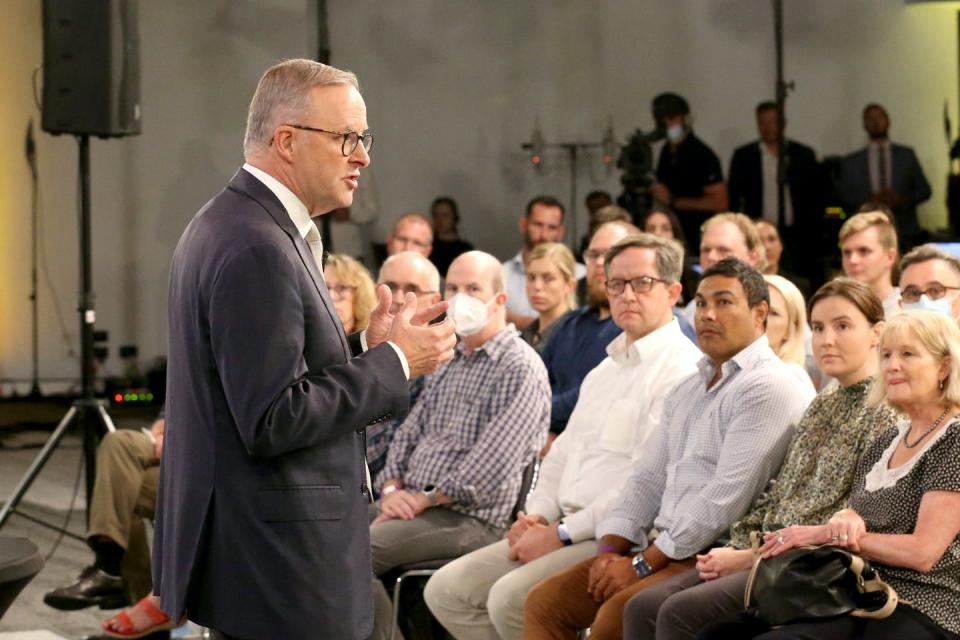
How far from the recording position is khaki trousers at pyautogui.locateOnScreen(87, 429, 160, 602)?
14.6ft

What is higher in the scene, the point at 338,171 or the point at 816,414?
the point at 338,171

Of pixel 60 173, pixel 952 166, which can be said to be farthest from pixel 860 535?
pixel 60 173

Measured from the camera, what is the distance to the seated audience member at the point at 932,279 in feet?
12.2

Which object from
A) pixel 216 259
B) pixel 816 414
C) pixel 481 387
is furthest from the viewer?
pixel 481 387

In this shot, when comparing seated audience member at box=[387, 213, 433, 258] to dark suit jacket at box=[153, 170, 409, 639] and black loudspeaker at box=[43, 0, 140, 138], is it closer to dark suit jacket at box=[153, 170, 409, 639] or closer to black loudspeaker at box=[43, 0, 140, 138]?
black loudspeaker at box=[43, 0, 140, 138]

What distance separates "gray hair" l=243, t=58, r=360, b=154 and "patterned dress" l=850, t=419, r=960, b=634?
1375mm

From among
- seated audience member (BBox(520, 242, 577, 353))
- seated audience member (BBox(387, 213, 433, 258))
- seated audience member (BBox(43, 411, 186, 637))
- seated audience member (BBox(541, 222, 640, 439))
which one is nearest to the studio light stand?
seated audience member (BBox(387, 213, 433, 258))

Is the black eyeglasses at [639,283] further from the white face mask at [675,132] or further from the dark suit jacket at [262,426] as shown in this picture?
the white face mask at [675,132]

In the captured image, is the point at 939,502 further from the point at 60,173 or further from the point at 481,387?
the point at 60,173

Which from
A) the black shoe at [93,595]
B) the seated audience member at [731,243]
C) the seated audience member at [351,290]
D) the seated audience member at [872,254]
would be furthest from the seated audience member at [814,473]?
the black shoe at [93,595]

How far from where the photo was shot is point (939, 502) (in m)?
2.59

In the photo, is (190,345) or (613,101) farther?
(613,101)

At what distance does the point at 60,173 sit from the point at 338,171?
642 centimetres

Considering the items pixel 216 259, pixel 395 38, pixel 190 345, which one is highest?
pixel 395 38
